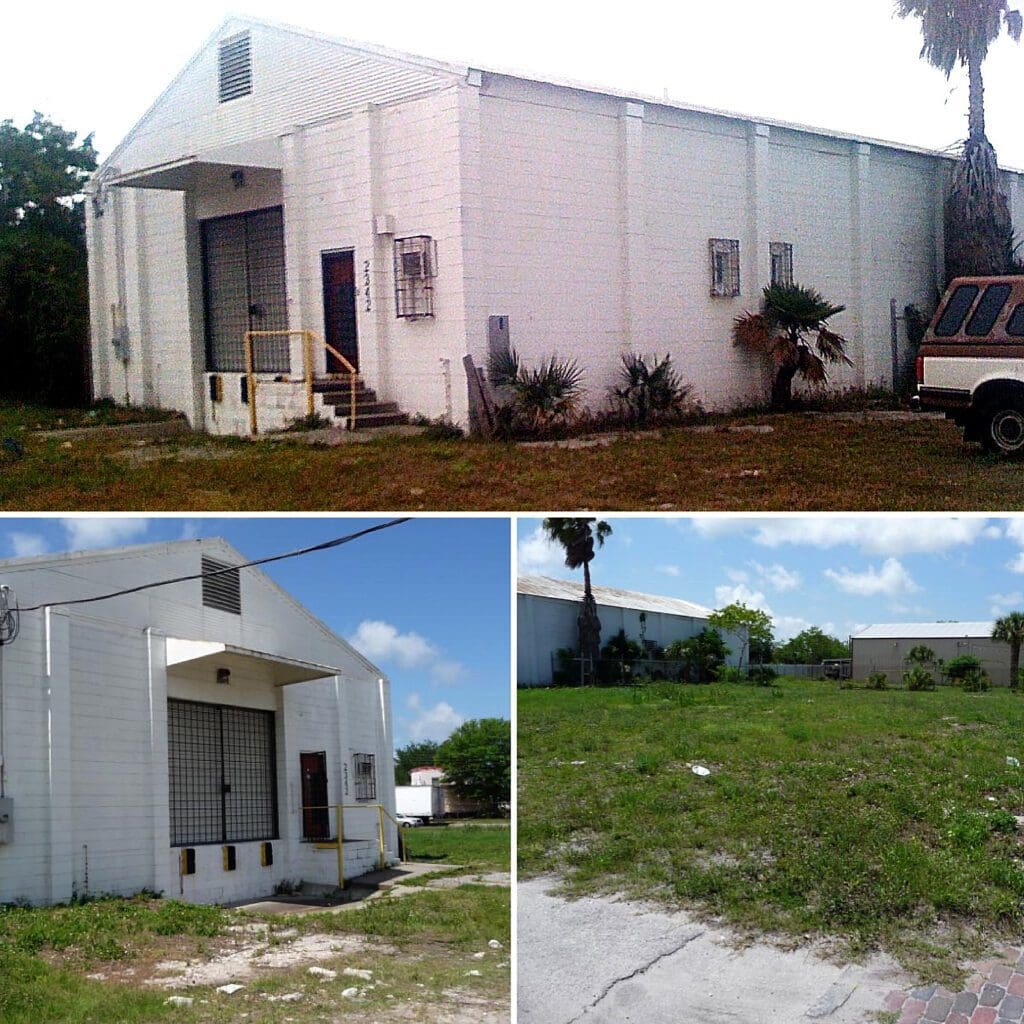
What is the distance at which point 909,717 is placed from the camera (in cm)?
1009

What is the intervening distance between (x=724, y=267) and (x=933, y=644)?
11459 millimetres

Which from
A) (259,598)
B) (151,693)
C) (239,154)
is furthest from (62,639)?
(239,154)

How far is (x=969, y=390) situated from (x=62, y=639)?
953 cm

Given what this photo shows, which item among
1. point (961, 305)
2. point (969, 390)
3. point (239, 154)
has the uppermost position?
point (239, 154)

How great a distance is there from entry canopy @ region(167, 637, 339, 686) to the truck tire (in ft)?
26.1

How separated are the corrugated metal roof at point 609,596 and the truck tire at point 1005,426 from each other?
22.5ft

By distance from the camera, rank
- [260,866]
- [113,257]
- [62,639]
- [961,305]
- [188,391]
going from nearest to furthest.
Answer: [62,639]
[961,305]
[260,866]
[188,391]
[113,257]

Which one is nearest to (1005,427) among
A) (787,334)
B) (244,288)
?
(787,334)

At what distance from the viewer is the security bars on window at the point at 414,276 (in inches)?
660

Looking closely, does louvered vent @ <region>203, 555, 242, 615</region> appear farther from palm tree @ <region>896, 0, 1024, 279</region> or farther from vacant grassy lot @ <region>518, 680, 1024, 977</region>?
palm tree @ <region>896, 0, 1024, 279</region>

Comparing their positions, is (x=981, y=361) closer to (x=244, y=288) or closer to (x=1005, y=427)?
(x=1005, y=427)

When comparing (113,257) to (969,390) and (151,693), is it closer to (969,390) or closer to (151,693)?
(151,693)

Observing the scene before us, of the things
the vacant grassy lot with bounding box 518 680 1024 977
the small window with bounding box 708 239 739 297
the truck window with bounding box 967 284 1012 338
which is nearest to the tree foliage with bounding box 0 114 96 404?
the small window with bounding box 708 239 739 297

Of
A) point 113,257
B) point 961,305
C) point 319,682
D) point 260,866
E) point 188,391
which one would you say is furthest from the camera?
point 113,257
